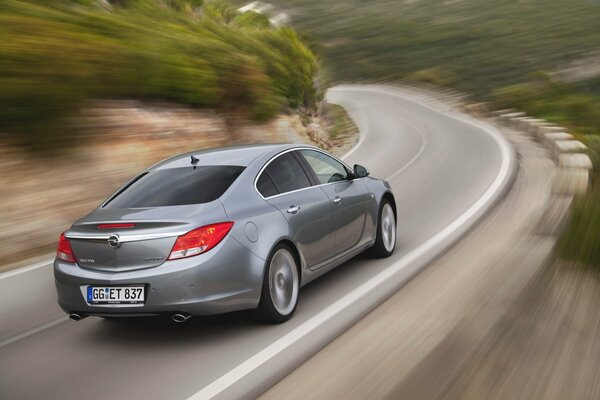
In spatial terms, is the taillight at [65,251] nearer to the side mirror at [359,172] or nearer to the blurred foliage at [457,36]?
the side mirror at [359,172]

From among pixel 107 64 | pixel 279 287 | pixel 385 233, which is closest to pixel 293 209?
pixel 279 287

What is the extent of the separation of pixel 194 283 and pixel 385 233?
3.62 metres

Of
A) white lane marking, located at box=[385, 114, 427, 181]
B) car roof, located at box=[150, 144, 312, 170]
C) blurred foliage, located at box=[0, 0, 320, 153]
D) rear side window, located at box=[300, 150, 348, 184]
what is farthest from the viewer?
white lane marking, located at box=[385, 114, 427, 181]

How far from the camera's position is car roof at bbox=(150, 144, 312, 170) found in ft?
22.4

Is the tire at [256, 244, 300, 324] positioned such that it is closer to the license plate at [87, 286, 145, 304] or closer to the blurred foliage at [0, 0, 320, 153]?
the license plate at [87, 286, 145, 304]

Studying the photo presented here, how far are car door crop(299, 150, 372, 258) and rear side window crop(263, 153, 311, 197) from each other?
0.85 ft

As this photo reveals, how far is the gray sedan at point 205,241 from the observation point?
5.71 metres

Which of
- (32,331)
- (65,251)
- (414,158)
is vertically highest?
(65,251)

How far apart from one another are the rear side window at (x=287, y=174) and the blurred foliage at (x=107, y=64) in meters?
4.30

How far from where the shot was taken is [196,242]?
5730 millimetres

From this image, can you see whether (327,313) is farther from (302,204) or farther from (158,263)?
(158,263)

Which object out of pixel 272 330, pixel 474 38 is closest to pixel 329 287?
pixel 272 330

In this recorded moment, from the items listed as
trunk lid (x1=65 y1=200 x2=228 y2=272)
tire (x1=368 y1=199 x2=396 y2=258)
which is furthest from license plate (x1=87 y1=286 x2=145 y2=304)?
tire (x1=368 y1=199 x2=396 y2=258)

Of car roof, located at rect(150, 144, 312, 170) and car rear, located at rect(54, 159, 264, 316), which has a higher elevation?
car roof, located at rect(150, 144, 312, 170)
